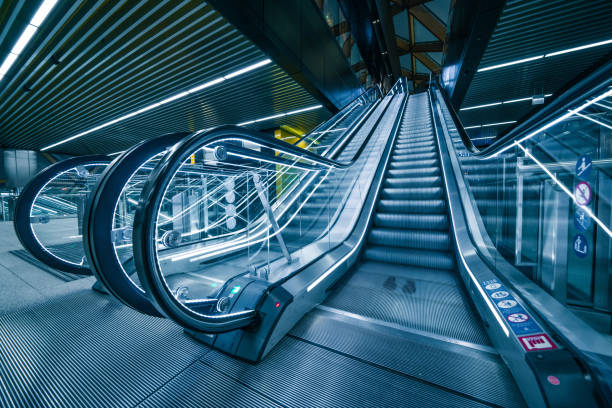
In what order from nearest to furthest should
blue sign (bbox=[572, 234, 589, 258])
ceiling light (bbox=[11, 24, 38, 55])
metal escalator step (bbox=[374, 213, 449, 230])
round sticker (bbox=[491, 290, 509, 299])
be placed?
1. blue sign (bbox=[572, 234, 589, 258])
2. round sticker (bbox=[491, 290, 509, 299])
3. metal escalator step (bbox=[374, 213, 449, 230])
4. ceiling light (bbox=[11, 24, 38, 55])

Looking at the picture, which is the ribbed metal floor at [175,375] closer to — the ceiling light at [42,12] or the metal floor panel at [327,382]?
the metal floor panel at [327,382]

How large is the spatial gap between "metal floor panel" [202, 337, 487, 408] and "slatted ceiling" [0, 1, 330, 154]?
5791 millimetres

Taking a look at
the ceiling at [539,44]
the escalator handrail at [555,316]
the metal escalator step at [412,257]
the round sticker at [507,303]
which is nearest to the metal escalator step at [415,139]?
the ceiling at [539,44]

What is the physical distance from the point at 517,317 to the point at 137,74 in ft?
28.4

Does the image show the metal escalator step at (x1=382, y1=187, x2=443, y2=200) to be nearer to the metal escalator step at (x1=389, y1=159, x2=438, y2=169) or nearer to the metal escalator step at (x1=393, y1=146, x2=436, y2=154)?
the metal escalator step at (x1=389, y1=159, x2=438, y2=169)

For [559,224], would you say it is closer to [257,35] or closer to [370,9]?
[257,35]

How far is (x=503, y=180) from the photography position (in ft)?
7.43

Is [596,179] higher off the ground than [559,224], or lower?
higher

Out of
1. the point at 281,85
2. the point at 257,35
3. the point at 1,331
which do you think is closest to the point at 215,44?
the point at 257,35

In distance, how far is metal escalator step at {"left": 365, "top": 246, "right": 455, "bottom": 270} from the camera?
2543 millimetres

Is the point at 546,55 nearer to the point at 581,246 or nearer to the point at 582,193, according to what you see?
the point at 582,193

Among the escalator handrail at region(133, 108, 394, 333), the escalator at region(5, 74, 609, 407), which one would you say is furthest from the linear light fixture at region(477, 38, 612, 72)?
the escalator handrail at region(133, 108, 394, 333)

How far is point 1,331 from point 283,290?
2.03 m

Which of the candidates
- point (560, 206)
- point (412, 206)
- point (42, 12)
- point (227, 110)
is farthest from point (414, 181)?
point (227, 110)
